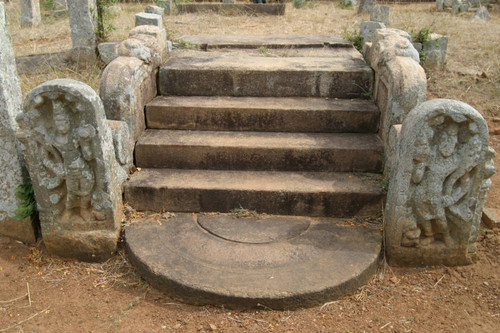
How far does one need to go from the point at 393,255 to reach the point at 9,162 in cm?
314

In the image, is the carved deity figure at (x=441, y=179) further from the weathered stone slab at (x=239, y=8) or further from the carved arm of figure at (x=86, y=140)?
the weathered stone slab at (x=239, y=8)

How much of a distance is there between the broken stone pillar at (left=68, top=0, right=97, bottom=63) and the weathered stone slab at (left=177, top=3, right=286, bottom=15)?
2.34 metres

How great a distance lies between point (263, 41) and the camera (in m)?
5.83

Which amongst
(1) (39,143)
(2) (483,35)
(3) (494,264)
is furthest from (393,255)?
(2) (483,35)

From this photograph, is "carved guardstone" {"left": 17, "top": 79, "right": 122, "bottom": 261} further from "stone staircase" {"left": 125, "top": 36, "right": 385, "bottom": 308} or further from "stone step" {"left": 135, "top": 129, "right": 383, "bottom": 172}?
"stone step" {"left": 135, "top": 129, "right": 383, "bottom": 172}

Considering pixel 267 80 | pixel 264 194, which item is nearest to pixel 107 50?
pixel 267 80

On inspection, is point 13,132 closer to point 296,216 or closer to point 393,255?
point 296,216

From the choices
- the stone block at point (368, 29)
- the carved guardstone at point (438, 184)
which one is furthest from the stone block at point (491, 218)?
the stone block at point (368, 29)

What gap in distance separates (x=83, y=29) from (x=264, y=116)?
494 cm

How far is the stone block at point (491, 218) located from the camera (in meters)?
3.78

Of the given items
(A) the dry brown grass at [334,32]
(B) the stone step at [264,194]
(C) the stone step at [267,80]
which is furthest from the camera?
(A) the dry brown grass at [334,32]

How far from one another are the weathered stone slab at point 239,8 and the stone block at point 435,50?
12.4 ft

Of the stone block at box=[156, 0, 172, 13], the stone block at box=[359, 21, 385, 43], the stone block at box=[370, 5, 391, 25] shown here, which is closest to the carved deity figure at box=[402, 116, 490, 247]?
the stone block at box=[359, 21, 385, 43]

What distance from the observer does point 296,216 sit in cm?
374
